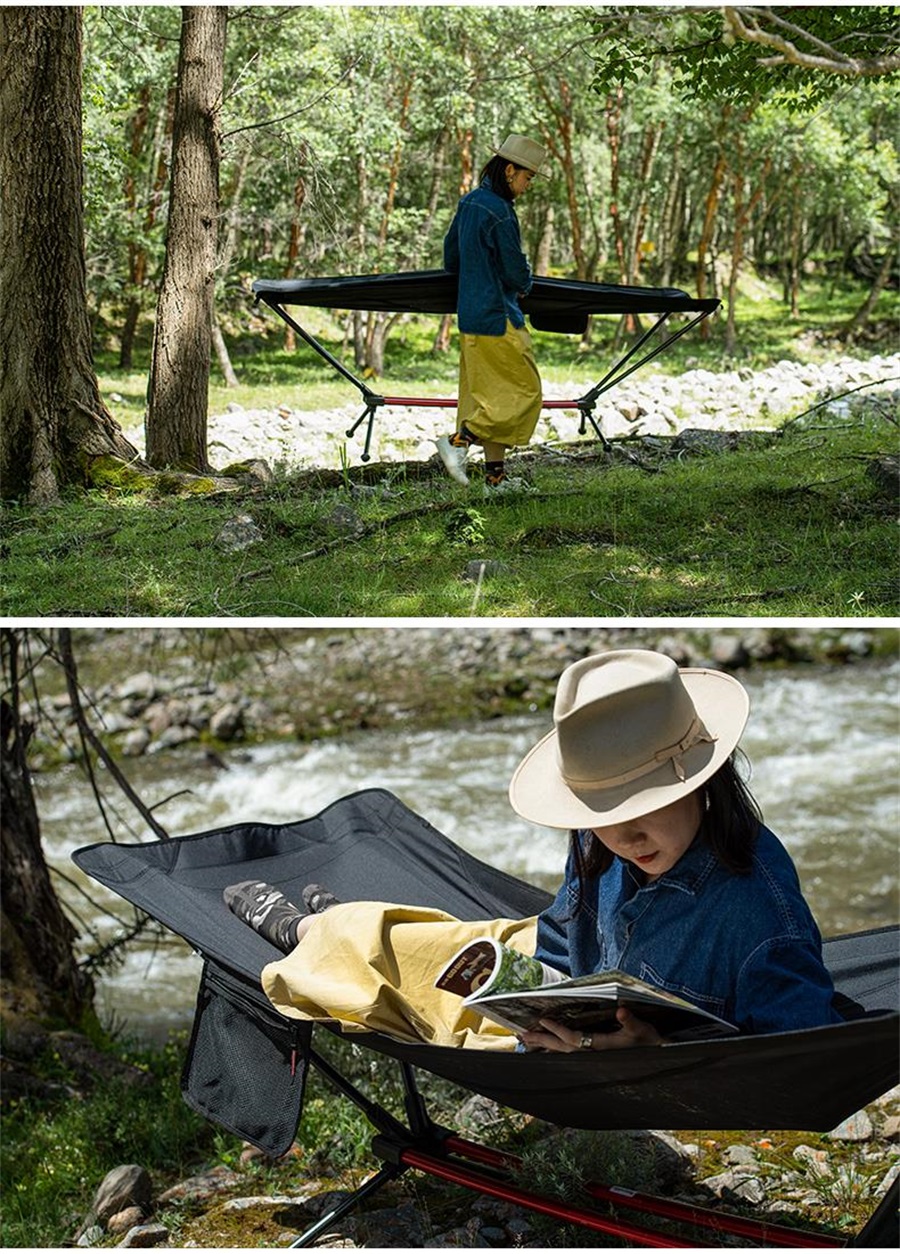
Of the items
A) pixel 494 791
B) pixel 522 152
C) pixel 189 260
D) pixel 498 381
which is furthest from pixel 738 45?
pixel 494 791

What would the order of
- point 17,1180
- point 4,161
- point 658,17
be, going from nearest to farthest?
point 17,1180
point 658,17
point 4,161

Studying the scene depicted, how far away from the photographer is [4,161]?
4621 mm

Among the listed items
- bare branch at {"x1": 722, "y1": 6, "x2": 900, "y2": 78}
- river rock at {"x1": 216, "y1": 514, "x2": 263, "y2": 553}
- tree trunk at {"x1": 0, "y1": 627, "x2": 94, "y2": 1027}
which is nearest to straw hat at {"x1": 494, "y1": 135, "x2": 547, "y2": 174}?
bare branch at {"x1": 722, "y1": 6, "x2": 900, "y2": 78}

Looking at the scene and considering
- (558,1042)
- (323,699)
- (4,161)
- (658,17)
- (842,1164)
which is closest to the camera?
(558,1042)

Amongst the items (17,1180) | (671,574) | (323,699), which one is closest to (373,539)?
(671,574)

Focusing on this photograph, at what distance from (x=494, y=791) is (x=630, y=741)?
427 centimetres

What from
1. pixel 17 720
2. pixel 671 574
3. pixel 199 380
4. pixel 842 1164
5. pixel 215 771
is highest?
pixel 199 380

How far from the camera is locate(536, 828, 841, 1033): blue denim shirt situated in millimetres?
1814

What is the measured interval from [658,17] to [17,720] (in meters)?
2.70

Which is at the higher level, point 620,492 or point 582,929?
point 620,492

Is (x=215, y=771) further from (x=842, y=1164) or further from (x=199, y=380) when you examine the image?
(x=842, y=1164)

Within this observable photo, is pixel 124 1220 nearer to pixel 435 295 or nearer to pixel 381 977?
pixel 381 977

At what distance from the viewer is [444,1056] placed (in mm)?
2029

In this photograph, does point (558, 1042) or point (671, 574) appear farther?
point (671, 574)
